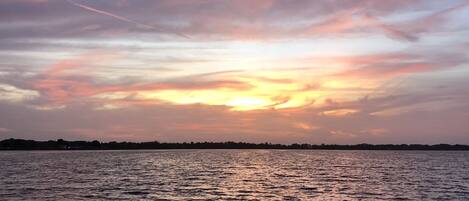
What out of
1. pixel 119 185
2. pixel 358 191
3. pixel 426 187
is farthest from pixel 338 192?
pixel 119 185

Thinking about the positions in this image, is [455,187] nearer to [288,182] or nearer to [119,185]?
[288,182]

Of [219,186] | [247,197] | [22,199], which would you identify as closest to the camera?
[22,199]

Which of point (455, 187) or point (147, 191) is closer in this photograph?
point (147, 191)

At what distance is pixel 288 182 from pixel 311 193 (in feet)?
47.0

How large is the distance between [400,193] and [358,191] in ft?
13.8

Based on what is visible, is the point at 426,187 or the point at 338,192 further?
the point at 426,187

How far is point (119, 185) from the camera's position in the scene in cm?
6294

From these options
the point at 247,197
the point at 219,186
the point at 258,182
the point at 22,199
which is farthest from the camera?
the point at 258,182

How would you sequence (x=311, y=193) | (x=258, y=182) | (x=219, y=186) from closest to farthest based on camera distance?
(x=311, y=193) → (x=219, y=186) → (x=258, y=182)

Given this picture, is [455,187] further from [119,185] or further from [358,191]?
[119,185]

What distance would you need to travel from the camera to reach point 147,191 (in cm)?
5538

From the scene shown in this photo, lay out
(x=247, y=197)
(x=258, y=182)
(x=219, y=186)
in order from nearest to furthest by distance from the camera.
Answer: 1. (x=247, y=197)
2. (x=219, y=186)
3. (x=258, y=182)

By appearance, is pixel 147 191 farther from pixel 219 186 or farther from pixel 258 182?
pixel 258 182

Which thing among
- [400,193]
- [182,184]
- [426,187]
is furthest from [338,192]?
[182,184]
